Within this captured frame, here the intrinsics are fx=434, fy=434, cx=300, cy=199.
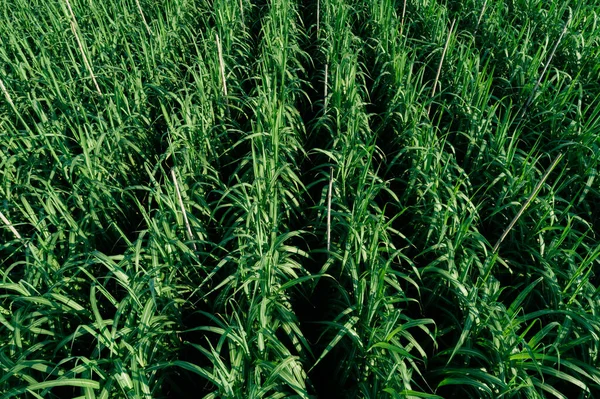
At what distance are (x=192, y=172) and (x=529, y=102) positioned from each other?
2.28 metres

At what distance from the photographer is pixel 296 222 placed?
2639mm

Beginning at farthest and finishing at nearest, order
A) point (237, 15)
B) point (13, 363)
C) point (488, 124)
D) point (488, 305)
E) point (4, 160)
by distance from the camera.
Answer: point (237, 15), point (488, 124), point (4, 160), point (488, 305), point (13, 363)

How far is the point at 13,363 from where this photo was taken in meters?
1.61

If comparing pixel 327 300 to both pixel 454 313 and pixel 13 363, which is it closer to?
pixel 454 313

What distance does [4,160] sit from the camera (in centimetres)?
244

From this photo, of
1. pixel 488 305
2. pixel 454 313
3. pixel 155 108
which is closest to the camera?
pixel 488 305

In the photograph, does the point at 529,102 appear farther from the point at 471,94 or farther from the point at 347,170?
the point at 347,170

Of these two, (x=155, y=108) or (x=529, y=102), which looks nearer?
(x=529, y=102)

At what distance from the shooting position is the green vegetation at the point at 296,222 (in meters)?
1.76

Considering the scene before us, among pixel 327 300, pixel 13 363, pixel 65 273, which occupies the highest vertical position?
pixel 13 363

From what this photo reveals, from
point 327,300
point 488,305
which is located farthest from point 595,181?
point 327,300

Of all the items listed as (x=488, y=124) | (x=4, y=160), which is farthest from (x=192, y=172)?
(x=488, y=124)

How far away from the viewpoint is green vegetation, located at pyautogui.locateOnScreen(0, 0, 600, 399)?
176 cm

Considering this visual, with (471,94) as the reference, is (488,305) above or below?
below
